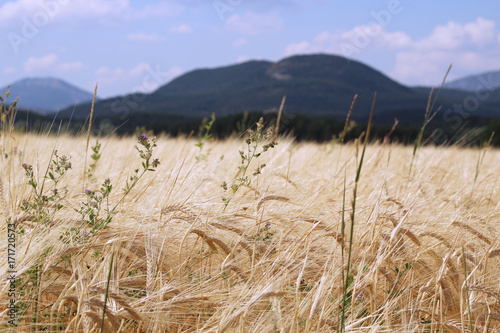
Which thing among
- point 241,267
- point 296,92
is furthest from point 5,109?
point 296,92

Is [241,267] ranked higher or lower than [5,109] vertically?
lower

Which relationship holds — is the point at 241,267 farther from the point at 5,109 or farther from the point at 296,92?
the point at 296,92

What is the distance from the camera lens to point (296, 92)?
118625 millimetres

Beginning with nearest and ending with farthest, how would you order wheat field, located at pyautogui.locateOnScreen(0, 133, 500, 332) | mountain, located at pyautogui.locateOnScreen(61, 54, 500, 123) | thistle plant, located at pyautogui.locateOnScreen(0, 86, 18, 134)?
wheat field, located at pyautogui.locateOnScreen(0, 133, 500, 332) → thistle plant, located at pyautogui.locateOnScreen(0, 86, 18, 134) → mountain, located at pyautogui.locateOnScreen(61, 54, 500, 123)

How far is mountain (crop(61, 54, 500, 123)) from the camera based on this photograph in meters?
96.9

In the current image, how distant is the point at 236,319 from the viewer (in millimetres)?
1171

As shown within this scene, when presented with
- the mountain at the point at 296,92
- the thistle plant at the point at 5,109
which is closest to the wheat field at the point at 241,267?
the thistle plant at the point at 5,109

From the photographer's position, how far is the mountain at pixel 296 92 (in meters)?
96.9

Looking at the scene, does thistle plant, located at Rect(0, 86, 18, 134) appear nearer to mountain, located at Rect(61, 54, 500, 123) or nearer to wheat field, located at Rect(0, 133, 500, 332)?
wheat field, located at Rect(0, 133, 500, 332)

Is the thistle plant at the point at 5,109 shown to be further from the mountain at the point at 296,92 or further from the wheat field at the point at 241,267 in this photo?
the mountain at the point at 296,92

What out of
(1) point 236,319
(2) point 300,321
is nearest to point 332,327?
(2) point 300,321

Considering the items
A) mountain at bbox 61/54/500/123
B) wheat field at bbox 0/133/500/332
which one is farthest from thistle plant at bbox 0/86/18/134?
mountain at bbox 61/54/500/123

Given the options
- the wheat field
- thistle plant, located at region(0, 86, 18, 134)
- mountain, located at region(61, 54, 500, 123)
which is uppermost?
mountain, located at region(61, 54, 500, 123)

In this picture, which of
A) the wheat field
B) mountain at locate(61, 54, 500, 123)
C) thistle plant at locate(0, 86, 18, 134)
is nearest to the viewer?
the wheat field
